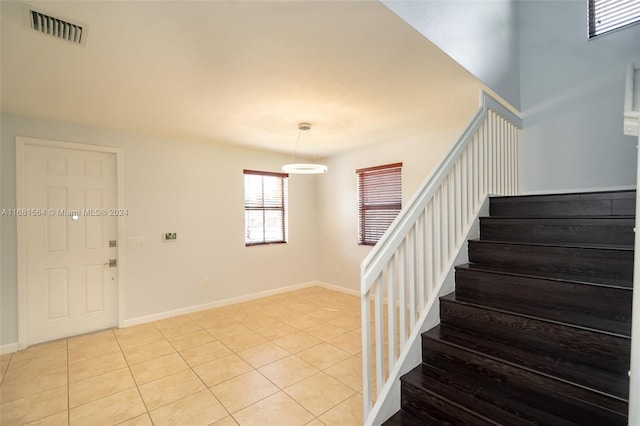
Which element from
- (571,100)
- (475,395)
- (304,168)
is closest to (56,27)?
(304,168)

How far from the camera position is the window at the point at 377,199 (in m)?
4.47

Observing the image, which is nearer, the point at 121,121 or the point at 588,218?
the point at 588,218

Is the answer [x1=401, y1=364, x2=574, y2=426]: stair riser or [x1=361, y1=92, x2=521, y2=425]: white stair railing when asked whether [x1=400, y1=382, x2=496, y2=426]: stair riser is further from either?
[x1=361, y1=92, x2=521, y2=425]: white stair railing

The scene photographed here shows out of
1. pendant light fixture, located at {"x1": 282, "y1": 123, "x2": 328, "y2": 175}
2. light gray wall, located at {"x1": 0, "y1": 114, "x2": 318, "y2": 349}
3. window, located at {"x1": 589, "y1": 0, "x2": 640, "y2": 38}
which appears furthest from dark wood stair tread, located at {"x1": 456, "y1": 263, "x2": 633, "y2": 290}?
light gray wall, located at {"x1": 0, "y1": 114, "x2": 318, "y2": 349}

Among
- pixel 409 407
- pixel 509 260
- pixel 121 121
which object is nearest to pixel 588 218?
pixel 509 260

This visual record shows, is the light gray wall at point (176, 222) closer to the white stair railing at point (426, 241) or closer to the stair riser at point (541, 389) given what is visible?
the white stair railing at point (426, 241)

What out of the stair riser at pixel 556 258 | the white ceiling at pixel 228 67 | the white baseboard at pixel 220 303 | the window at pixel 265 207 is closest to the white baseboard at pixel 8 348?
the white baseboard at pixel 220 303

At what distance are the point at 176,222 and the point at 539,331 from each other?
13.8 ft

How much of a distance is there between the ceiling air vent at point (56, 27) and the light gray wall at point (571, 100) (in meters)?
4.19

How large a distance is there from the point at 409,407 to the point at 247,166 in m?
4.10

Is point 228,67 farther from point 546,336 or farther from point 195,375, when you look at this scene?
point 546,336

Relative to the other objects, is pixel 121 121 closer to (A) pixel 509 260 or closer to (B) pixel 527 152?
(A) pixel 509 260

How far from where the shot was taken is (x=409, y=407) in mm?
1731

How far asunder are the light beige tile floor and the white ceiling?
2548 mm
